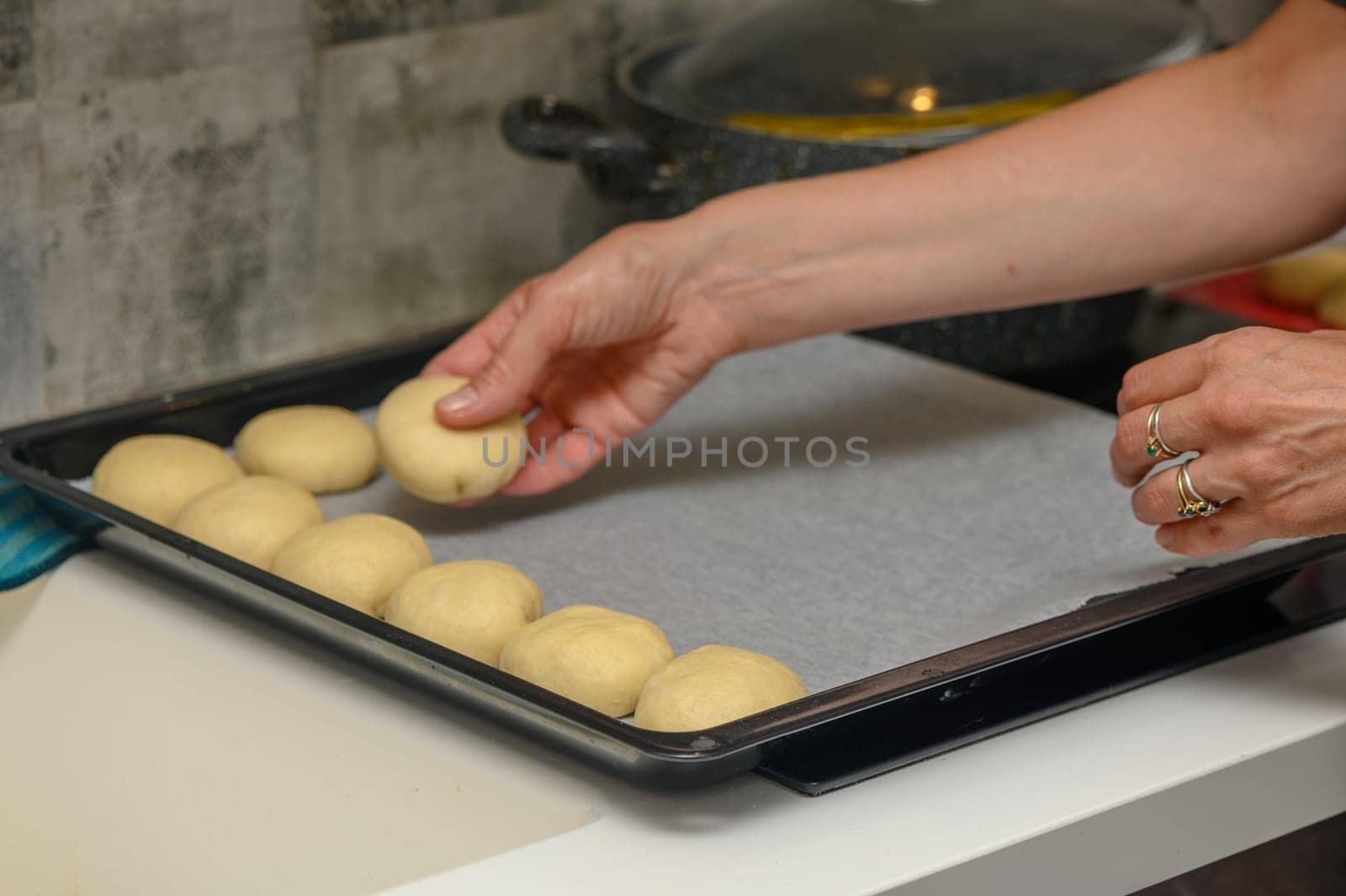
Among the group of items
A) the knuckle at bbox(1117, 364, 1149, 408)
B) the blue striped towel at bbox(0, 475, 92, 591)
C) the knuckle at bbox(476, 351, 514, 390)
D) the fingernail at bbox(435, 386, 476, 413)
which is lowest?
the blue striped towel at bbox(0, 475, 92, 591)

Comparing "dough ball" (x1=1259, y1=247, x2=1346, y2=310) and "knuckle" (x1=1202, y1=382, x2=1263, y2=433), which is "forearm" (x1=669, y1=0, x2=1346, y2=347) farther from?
"dough ball" (x1=1259, y1=247, x2=1346, y2=310)

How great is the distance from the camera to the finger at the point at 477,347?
3.84 feet

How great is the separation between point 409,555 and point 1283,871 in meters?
0.60

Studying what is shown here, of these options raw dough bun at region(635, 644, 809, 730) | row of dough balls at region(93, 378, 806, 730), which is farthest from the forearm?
raw dough bun at region(635, 644, 809, 730)

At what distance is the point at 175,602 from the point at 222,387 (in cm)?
26

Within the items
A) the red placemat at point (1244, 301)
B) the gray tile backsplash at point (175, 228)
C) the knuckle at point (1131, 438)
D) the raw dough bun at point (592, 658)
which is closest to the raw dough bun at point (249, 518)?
the raw dough bun at point (592, 658)

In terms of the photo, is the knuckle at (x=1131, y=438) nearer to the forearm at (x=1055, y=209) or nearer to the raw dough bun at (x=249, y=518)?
the forearm at (x=1055, y=209)

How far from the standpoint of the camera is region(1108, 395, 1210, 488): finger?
0.86 metres

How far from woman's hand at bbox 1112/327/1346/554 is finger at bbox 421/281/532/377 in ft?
1.65

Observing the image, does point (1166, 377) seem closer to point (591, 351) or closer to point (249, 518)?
→ point (591, 351)

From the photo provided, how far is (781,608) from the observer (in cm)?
101

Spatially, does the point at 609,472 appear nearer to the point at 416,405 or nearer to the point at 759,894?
the point at 416,405

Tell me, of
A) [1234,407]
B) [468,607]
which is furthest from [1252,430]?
[468,607]

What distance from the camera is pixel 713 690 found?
0.82 m
